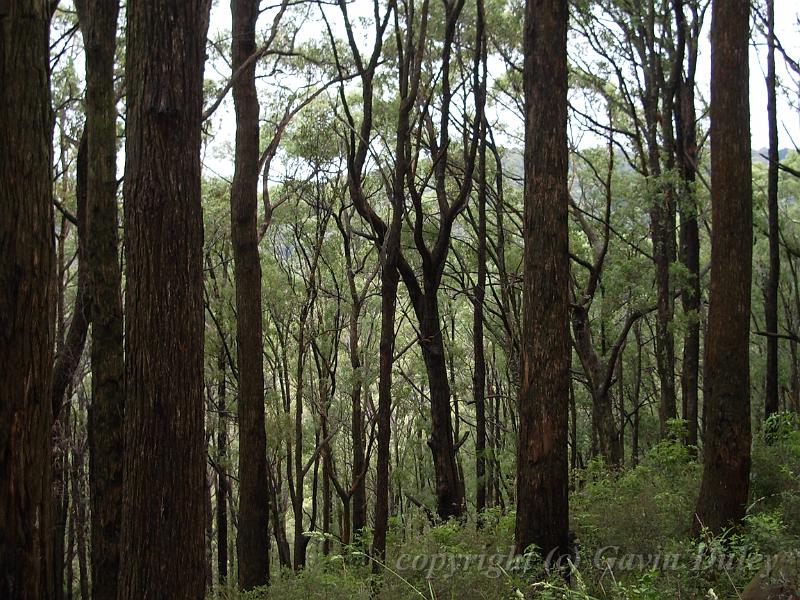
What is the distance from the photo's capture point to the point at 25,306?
3.53 metres

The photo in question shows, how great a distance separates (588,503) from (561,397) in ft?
9.41

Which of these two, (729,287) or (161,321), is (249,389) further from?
(729,287)

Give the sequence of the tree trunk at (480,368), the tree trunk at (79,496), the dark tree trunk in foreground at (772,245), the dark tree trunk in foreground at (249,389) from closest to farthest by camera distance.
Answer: the dark tree trunk in foreground at (249,389)
the dark tree trunk in foreground at (772,245)
the tree trunk at (480,368)
the tree trunk at (79,496)

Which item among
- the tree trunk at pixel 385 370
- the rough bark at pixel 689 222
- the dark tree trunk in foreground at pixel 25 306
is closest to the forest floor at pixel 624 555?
the tree trunk at pixel 385 370

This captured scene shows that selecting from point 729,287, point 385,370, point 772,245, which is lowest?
point 385,370

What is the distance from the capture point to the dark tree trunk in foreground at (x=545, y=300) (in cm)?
657

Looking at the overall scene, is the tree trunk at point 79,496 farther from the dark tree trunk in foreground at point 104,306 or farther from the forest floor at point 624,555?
the dark tree trunk in foreground at point 104,306

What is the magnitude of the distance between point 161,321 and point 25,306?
775mm

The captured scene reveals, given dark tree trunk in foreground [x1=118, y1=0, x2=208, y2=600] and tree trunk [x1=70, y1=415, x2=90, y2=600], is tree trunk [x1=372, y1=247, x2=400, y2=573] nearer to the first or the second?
dark tree trunk in foreground [x1=118, y1=0, x2=208, y2=600]

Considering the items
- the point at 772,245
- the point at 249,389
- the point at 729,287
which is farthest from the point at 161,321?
the point at 772,245

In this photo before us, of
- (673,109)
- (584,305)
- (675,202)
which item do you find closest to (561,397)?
(675,202)

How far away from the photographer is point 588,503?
8.84 metres

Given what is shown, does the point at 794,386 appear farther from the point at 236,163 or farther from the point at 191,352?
the point at 191,352

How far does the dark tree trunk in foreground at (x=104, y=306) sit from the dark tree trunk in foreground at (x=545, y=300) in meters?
3.71
